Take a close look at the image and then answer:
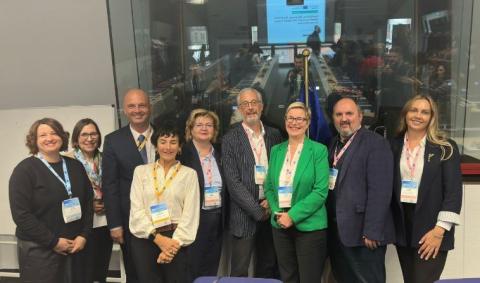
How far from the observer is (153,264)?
2.37 metres

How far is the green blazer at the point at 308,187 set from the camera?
7.71 ft

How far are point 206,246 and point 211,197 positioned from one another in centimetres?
32

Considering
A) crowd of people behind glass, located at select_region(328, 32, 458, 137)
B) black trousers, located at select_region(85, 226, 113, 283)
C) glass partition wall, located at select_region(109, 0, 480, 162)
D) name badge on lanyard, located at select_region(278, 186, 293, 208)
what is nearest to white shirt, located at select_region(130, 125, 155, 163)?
black trousers, located at select_region(85, 226, 113, 283)

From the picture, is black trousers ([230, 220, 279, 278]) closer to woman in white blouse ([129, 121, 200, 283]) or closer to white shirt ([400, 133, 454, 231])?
woman in white blouse ([129, 121, 200, 283])

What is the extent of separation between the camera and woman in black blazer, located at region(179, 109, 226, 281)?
2568 mm

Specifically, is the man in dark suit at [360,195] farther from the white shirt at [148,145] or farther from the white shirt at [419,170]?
the white shirt at [148,145]

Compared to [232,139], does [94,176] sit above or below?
below

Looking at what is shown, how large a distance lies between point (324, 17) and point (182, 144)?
1811mm

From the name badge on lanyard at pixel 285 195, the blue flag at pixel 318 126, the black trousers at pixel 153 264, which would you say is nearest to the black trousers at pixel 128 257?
the black trousers at pixel 153 264

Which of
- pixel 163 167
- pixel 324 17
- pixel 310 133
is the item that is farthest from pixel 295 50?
pixel 163 167

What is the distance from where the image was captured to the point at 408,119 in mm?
2330

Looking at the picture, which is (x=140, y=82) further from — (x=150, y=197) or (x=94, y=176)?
(x=150, y=197)

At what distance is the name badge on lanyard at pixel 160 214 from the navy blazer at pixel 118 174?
39 centimetres

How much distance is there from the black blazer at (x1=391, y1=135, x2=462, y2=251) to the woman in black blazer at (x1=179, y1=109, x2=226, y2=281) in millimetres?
1050
